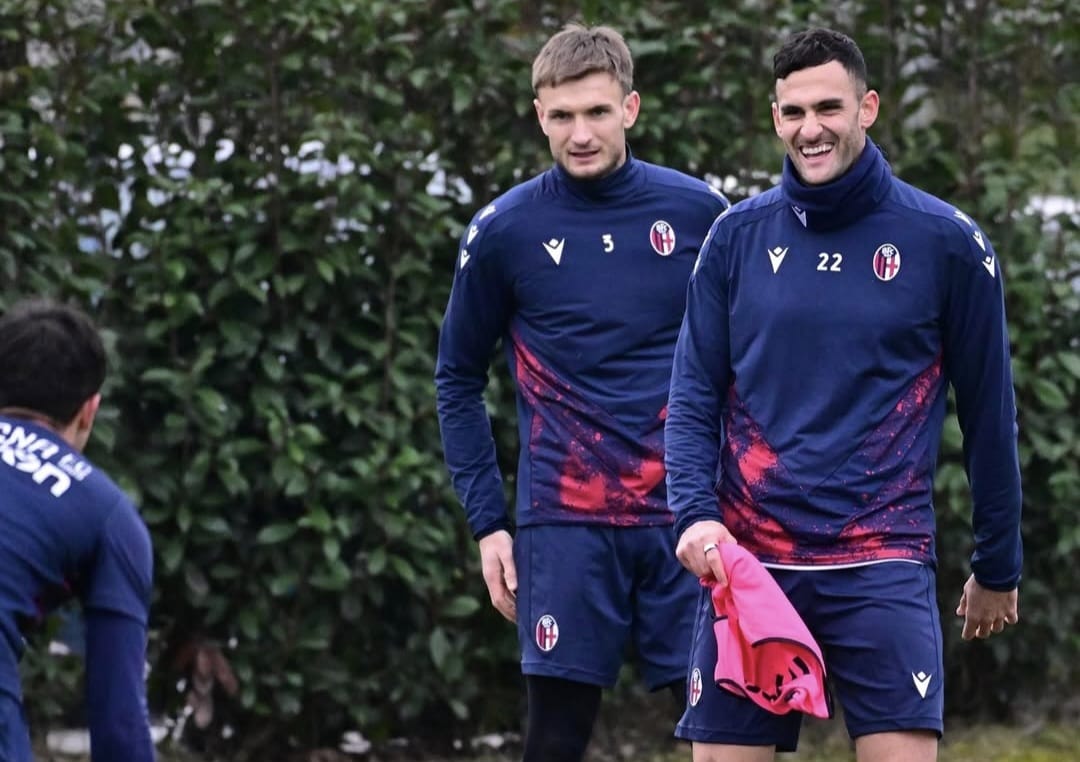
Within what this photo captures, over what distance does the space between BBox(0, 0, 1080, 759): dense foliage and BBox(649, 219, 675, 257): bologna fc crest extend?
5.76ft

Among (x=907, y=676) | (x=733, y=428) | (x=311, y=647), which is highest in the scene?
(x=733, y=428)

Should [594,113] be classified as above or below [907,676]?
above

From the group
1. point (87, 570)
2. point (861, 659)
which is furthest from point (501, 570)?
point (87, 570)

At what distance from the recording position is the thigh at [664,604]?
5.41 metres

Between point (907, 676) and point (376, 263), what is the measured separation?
3.29 metres

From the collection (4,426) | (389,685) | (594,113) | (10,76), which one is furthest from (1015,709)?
(4,426)

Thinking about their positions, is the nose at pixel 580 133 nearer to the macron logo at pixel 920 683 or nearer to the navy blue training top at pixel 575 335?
the navy blue training top at pixel 575 335

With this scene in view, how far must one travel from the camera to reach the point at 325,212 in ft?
23.4

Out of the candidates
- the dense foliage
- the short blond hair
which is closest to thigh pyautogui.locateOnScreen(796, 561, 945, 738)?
the short blond hair

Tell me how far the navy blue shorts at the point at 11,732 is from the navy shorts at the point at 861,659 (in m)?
1.59

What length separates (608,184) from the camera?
559 centimetres

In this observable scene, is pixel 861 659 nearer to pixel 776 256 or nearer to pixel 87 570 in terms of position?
pixel 776 256

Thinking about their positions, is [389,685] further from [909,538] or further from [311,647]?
[909,538]

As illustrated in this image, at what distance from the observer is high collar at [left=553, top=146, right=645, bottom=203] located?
5.59 metres
